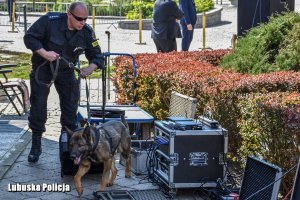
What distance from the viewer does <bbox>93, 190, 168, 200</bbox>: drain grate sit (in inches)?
312

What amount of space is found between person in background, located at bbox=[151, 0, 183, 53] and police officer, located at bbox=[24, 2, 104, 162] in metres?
6.72

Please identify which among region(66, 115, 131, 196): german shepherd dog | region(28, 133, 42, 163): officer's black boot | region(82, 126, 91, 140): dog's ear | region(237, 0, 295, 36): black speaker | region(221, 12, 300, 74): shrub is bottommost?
region(28, 133, 42, 163): officer's black boot

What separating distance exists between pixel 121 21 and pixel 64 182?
21.7 m

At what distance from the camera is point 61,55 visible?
920 centimetres

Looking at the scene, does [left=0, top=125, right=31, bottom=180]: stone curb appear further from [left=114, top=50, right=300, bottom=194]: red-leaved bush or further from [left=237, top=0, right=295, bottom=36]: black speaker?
[left=237, top=0, right=295, bottom=36]: black speaker

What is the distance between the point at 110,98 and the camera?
1437 centimetres

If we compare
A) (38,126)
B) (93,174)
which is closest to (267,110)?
(93,174)

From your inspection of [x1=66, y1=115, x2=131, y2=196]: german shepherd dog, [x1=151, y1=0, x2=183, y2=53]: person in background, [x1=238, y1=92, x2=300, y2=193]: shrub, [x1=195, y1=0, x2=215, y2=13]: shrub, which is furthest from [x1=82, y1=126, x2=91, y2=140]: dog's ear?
[x1=195, y1=0, x2=215, y2=13]: shrub

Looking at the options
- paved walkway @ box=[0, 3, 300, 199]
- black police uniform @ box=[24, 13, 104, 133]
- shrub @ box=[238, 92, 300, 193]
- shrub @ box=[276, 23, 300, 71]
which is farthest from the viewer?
shrub @ box=[276, 23, 300, 71]

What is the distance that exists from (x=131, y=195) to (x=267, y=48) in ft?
13.2

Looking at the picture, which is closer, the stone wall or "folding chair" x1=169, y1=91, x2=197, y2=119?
"folding chair" x1=169, y1=91, x2=197, y2=119

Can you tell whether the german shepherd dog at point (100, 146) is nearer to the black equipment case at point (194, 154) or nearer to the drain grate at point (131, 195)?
the drain grate at point (131, 195)

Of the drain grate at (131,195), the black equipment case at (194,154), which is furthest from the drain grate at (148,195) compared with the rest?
the black equipment case at (194,154)

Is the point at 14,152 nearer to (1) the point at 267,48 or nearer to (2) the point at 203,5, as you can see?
(1) the point at 267,48
